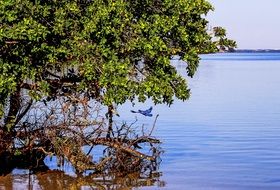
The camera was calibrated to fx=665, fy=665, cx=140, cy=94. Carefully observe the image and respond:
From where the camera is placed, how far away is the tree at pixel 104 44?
14.1 metres

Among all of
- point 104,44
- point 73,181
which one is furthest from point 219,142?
point 104,44

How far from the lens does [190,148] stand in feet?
77.3

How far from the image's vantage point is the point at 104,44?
48.0ft

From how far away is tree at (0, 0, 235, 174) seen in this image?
46.1ft

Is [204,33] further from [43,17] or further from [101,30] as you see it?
[43,17]

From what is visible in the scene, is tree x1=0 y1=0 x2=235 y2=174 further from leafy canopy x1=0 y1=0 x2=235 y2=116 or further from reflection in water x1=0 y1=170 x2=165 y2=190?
reflection in water x1=0 y1=170 x2=165 y2=190

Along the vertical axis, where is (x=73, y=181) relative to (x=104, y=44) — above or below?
below

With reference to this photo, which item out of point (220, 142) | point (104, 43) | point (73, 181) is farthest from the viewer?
point (220, 142)

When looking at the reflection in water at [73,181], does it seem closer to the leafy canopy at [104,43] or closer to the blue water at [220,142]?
the blue water at [220,142]

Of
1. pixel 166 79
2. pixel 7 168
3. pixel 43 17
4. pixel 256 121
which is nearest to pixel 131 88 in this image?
pixel 166 79

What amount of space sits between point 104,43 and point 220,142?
37.1 feet

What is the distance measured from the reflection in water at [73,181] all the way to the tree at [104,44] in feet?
5.72

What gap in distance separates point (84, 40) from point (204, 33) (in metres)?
3.24

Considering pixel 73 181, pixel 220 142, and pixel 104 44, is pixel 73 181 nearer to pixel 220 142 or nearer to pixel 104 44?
pixel 104 44
